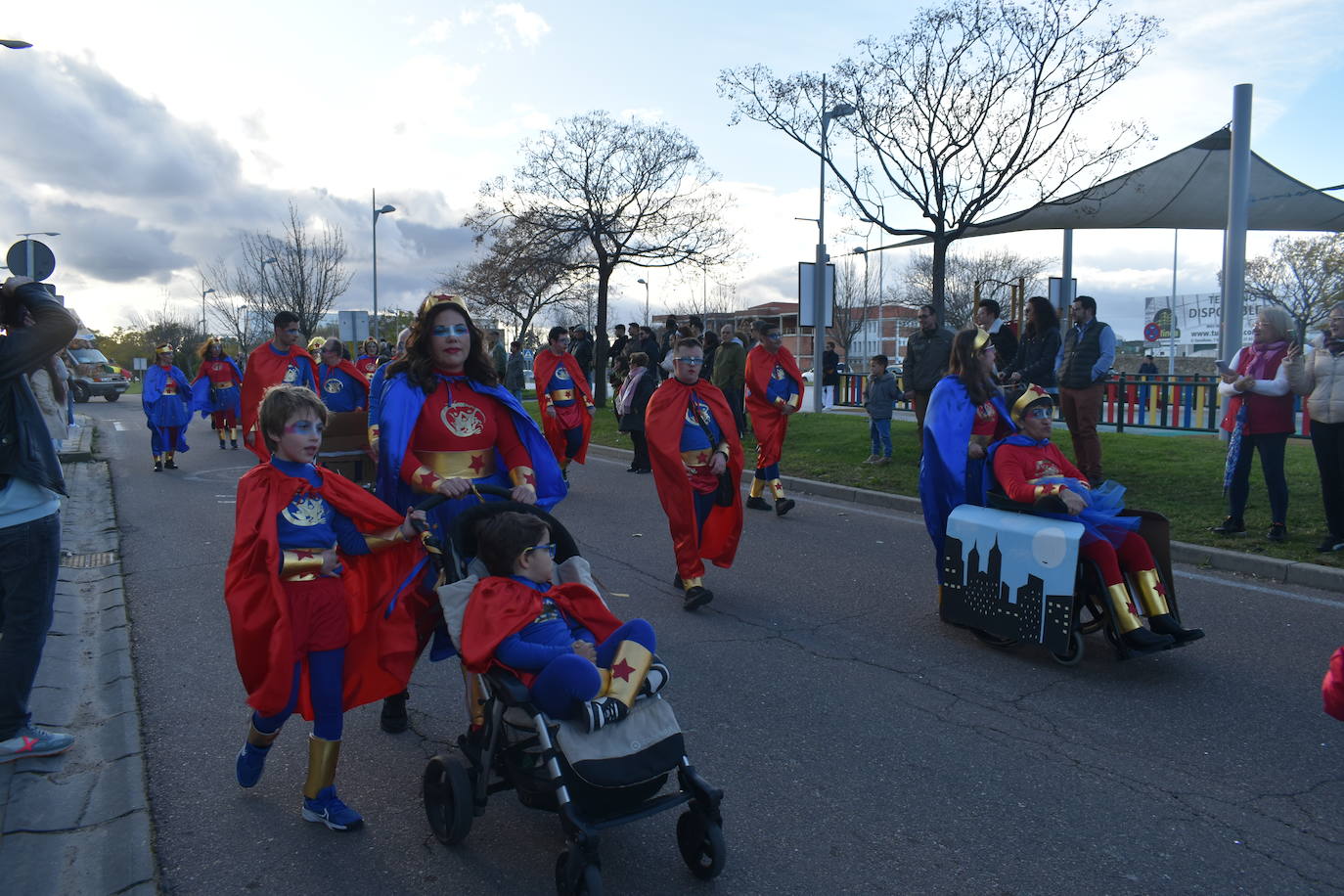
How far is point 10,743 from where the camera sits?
4.11 metres

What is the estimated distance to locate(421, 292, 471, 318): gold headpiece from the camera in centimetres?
455

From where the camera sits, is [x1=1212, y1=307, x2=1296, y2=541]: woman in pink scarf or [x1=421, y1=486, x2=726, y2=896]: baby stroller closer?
[x1=421, y1=486, x2=726, y2=896]: baby stroller

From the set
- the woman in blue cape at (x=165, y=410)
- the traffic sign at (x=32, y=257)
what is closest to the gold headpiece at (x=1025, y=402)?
the traffic sign at (x=32, y=257)

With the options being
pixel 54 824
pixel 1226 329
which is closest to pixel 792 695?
pixel 54 824

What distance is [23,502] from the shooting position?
397cm

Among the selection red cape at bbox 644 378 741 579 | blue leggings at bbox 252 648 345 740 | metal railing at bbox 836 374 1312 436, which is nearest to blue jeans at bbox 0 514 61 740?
blue leggings at bbox 252 648 345 740

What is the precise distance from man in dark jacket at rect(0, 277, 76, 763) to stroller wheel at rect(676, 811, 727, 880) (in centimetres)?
277

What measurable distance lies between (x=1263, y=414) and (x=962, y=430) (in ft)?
12.1

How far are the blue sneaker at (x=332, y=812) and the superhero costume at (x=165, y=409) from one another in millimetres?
12876

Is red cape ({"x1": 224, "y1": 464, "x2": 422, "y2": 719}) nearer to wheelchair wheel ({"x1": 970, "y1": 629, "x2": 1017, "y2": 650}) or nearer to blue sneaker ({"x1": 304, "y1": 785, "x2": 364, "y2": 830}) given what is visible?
blue sneaker ({"x1": 304, "y1": 785, "x2": 364, "y2": 830})

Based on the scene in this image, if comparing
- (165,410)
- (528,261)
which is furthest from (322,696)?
(528,261)

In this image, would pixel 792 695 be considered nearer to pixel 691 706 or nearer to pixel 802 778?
pixel 691 706

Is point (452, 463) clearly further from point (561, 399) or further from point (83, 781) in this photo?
point (561, 399)

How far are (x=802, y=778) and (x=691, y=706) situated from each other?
94 cm
